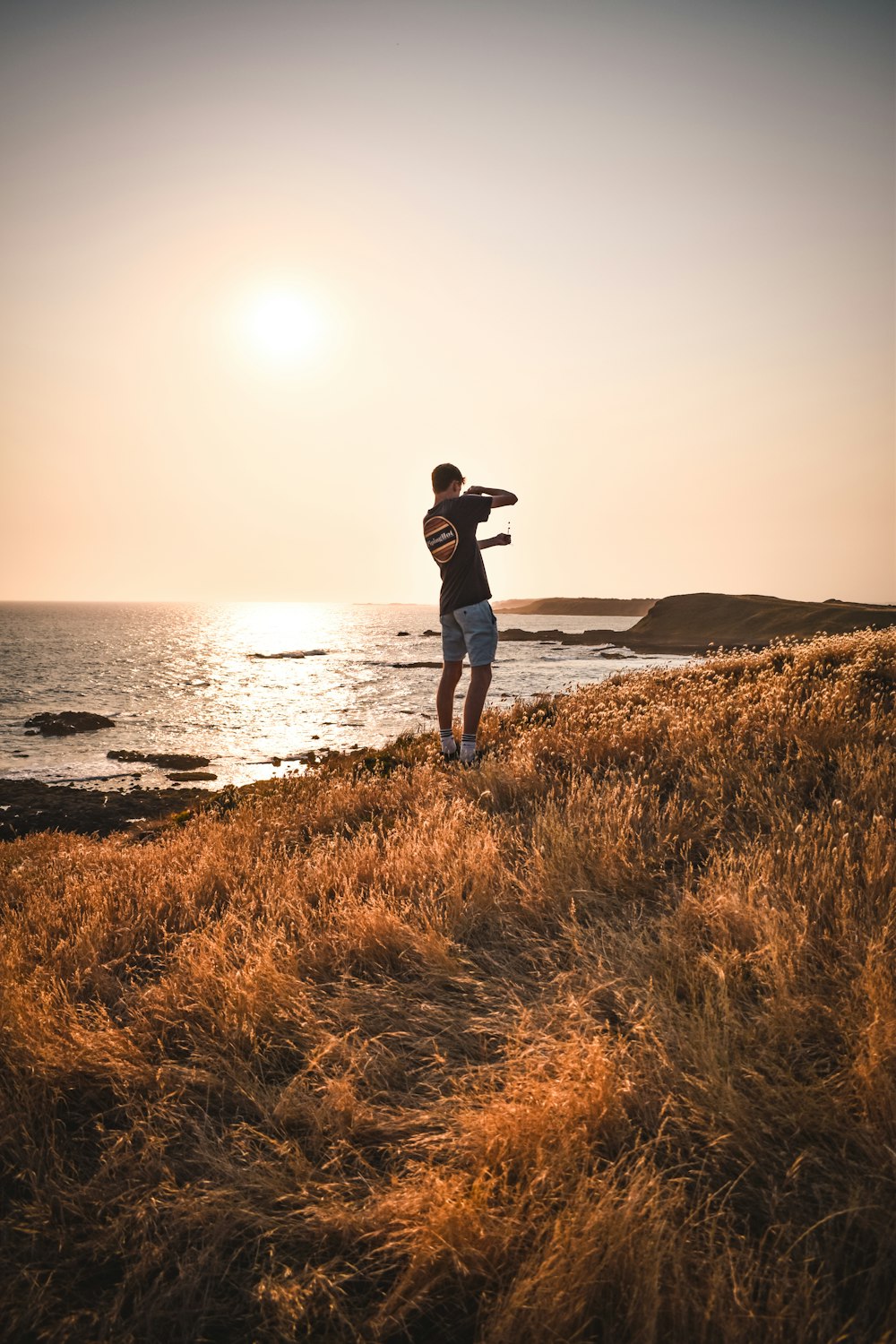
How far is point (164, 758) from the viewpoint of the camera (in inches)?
760

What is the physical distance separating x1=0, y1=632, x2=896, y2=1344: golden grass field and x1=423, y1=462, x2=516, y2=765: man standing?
2.66m

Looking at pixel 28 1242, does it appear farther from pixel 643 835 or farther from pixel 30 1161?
pixel 643 835

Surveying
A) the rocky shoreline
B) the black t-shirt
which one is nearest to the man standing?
the black t-shirt

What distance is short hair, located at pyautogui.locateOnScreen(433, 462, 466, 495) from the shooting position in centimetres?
666

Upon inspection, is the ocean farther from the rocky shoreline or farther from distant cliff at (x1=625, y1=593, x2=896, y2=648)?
distant cliff at (x1=625, y1=593, x2=896, y2=648)

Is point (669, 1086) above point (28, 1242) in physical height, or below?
above

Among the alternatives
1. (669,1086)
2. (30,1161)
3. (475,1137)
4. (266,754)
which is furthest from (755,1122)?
(266,754)

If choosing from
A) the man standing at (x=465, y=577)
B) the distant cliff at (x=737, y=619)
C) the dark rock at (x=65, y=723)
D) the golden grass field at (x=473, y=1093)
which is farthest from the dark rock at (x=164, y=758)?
the distant cliff at (x=737, y=619)

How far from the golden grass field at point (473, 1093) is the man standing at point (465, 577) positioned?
2.66 meters

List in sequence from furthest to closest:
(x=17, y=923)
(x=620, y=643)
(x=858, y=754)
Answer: (x=620, y=643), (x=858, y=754), (x=17, y=923)

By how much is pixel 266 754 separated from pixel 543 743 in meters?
15.6

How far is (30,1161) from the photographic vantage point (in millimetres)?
1772

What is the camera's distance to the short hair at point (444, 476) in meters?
6.66

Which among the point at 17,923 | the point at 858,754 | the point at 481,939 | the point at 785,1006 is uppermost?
the point at 858,754
